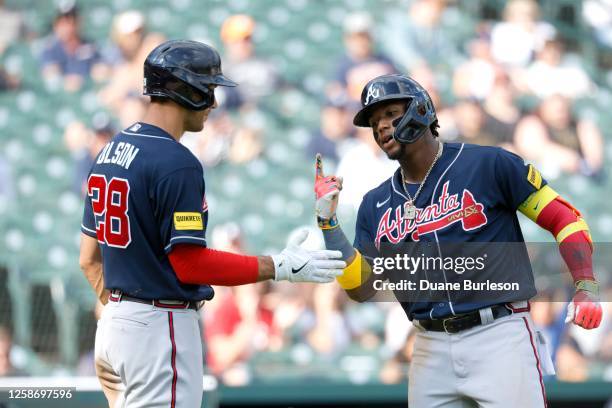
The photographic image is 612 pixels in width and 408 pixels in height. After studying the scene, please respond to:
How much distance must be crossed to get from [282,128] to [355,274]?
4.95m

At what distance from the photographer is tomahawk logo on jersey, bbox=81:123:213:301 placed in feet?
10.1

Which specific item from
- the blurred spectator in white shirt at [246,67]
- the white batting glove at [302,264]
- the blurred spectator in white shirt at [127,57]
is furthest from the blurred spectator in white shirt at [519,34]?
the white batting glove at [302,264]

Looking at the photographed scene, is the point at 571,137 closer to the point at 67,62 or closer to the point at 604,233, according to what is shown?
the point at 604,233

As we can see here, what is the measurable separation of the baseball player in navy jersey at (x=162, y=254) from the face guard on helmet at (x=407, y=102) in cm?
62

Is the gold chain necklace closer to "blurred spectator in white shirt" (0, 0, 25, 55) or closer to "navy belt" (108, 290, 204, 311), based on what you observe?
"navy belt" (108, 290, 204, 311)

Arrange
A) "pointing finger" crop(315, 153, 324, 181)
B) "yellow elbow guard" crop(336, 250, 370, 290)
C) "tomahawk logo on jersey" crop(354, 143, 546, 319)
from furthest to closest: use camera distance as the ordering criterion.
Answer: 1. "yellow elbow guard" crop(336, 250, 370, 290)
2. "pointing finger" crop(315, 153, 324, 181)
3. "tomahawk logo on jersey" crop(354, 143, 546, 319)

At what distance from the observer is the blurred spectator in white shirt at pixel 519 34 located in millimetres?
8594

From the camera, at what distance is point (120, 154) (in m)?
3.20

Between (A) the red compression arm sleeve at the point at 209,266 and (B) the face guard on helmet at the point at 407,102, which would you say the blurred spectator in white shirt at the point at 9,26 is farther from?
(A) the red compression arm sleeve at the point at 209,266

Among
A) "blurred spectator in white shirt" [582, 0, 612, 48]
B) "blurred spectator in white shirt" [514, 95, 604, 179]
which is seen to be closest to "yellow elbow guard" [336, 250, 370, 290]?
"blurred spectator in white shirt" [514, 95, 604, 179]

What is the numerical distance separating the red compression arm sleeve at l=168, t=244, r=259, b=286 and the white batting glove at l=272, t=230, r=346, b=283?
0.09 m

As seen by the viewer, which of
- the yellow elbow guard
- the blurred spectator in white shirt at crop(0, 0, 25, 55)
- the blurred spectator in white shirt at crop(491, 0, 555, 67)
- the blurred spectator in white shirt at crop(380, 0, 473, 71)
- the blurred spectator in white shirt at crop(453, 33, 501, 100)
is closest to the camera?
the yellow elbow guard

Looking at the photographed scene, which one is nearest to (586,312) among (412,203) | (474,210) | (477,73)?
(474,210)

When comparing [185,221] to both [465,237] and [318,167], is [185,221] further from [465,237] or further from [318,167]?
[465,237]
